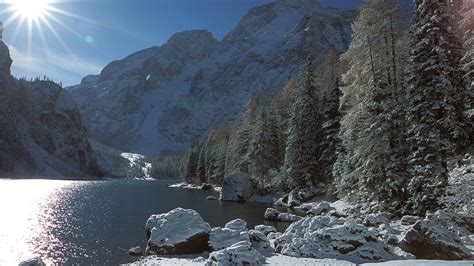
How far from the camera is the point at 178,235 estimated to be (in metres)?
22.3

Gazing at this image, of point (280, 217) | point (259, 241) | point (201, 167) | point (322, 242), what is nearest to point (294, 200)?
point (280, 217)

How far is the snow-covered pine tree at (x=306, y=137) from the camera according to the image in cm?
5200

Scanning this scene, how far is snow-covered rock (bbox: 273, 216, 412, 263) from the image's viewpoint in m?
18.2

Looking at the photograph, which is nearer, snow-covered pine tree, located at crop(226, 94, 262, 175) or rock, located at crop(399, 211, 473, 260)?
rock, located at crop(399, 211, 473, 260)

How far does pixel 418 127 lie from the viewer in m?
23.4

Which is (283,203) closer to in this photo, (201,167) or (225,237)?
(225,237)

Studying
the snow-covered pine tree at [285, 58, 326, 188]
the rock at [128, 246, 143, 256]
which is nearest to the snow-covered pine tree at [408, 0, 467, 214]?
the rock at [128, 246, 143, 256]

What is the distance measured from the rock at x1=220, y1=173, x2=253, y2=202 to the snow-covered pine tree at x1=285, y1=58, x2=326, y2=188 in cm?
1055

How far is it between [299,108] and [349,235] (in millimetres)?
35683

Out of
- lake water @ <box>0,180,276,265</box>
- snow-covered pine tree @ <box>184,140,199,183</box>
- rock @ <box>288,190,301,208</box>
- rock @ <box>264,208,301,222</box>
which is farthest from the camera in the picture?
snow-covered pine tree @ <box>184,140,199,183</box>

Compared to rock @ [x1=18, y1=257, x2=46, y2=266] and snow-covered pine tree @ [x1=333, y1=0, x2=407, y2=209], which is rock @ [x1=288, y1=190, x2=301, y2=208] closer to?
snow-covered pine tree @ [x1=333, y1=0, x2=407, y2=209]

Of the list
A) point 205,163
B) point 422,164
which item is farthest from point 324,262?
point 205,163

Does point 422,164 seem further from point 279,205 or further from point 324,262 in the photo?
point 279,205

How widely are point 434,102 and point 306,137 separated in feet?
96.2
